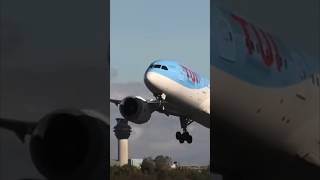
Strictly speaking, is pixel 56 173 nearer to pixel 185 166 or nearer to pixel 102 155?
pixel 102 155

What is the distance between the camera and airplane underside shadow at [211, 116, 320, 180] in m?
3.15

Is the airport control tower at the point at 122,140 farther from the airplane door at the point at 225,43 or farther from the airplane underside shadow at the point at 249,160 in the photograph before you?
the airplane door at the point at 225,43

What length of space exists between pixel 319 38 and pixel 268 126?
23.5 inches

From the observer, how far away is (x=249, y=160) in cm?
330

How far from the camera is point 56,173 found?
2689mm

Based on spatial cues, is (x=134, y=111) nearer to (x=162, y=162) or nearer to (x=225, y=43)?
(x=162, y=162)

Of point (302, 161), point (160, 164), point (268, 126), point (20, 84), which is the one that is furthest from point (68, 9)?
point (302, 161)

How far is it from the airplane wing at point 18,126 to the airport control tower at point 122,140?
400 mm

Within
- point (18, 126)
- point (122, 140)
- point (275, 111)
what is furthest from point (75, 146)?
point (275, 111)

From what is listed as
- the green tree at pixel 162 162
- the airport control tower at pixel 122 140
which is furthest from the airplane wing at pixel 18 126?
the green tree at pixel 162 162

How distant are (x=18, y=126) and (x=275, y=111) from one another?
1517 millimetres

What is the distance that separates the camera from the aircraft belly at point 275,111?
10.7 feet

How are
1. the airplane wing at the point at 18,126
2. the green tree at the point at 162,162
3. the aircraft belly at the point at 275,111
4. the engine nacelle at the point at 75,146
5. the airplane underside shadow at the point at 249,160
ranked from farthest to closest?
1. the aircraft belly at the point at 275,111
2. the airplane underside shadow at the point at 249,160
3. the green tree at the point at 162,162
4. the engine nacelle at the point at 75,146
5. the airplane wing at the point at 18,126

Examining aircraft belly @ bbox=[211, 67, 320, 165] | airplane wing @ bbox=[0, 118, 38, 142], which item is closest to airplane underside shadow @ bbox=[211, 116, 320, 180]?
aircraft belly @ bbox=[211, 67, 320, 165]
